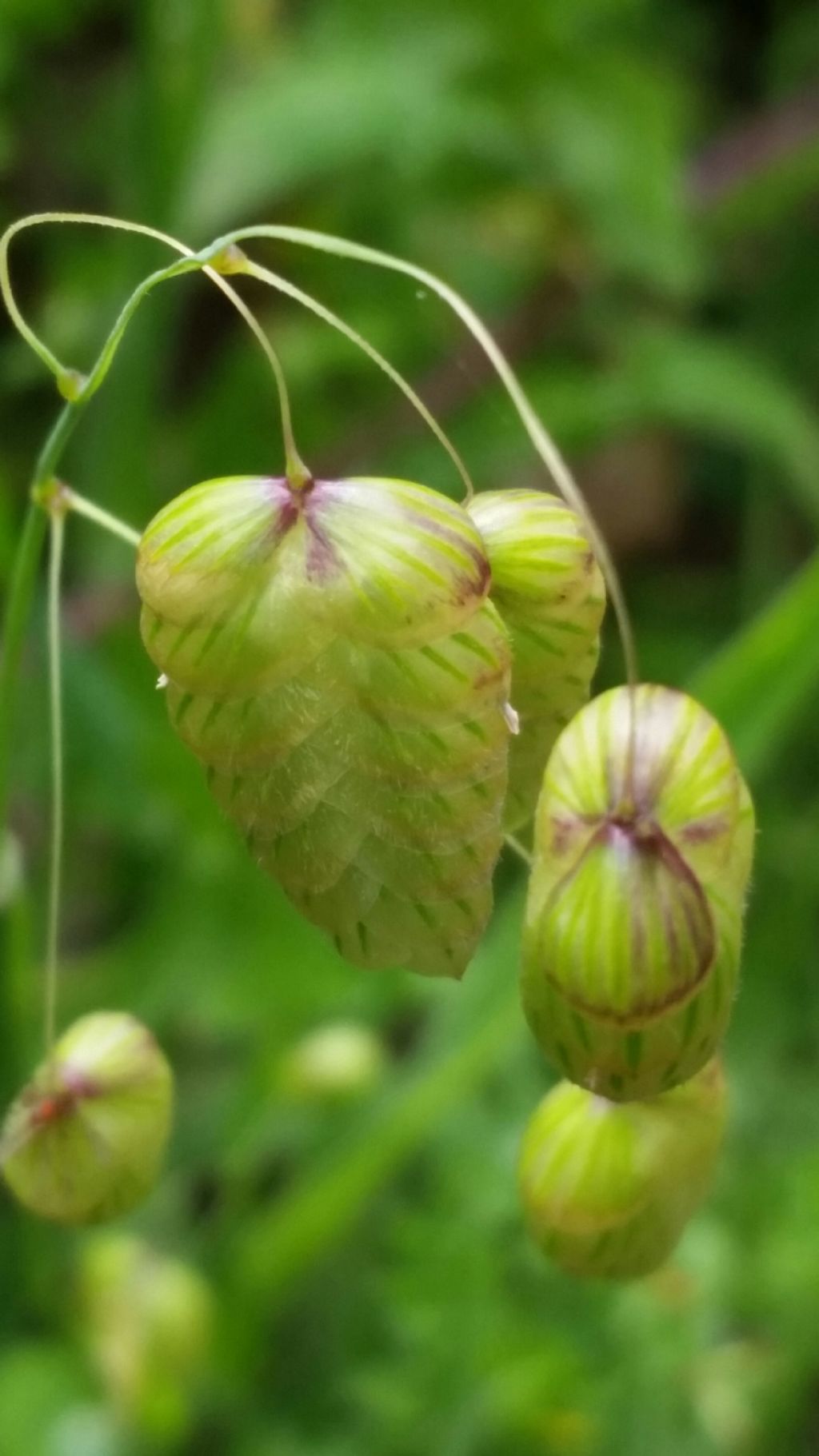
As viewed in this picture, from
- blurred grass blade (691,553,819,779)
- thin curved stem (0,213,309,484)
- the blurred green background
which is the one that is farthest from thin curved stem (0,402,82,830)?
blurred grass blade (691,553,819,779)

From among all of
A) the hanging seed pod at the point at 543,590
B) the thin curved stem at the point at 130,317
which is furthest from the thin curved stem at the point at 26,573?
the hanging seed pod at the point at 543,590

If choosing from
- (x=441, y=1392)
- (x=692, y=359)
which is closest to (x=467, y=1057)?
(x=441, y=1392)

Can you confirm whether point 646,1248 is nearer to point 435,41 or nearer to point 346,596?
point 346,596

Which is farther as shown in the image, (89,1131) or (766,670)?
(766,670)

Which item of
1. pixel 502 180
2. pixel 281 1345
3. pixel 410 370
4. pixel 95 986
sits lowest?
pixel 281 1345

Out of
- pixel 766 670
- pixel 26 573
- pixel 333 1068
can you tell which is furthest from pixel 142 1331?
pixel 26 573

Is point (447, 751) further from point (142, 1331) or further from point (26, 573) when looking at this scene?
point (142, 1331)
